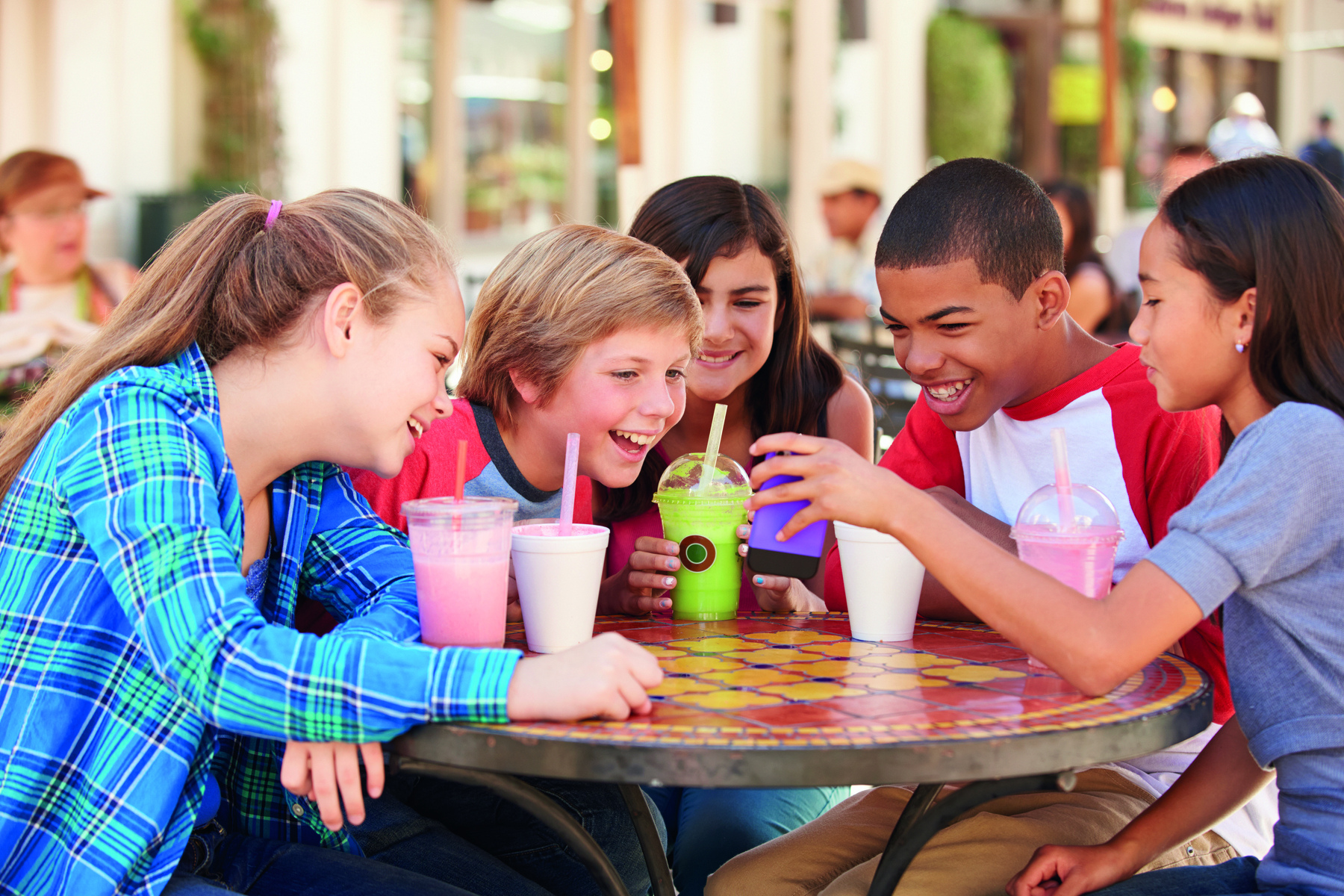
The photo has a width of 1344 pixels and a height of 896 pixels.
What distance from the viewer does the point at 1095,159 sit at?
1661 centimetres

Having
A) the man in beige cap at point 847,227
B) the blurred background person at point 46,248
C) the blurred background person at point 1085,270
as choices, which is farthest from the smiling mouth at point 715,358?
the man in beige cap at point 847,227

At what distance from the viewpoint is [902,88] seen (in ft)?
45.1

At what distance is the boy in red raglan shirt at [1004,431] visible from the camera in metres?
1.78

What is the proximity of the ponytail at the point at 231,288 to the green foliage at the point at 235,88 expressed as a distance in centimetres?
633

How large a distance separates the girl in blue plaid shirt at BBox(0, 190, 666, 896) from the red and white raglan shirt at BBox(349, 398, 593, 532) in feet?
0.83

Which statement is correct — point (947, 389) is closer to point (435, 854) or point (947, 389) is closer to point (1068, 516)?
point (1068, 516)

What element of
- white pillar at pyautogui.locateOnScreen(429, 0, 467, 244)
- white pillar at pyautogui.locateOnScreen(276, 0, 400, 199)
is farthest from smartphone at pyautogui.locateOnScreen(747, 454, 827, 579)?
white pillar at pyautogui.locateOnScreen(429, 0, 467, 244)

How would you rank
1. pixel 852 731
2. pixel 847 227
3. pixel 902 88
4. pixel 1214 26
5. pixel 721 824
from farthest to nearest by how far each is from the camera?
pixel 1214 26
pixel 902 88
pixel 847 227
pixel 721 824
pixel 852 731

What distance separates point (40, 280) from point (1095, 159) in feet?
48.2

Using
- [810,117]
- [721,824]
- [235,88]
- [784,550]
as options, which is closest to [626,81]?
[235,88]

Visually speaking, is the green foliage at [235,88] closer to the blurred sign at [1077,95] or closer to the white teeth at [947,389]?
the white teeth at [947,389]

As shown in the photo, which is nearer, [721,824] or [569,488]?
[569,488]

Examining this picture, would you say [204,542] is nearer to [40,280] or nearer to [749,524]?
[749,524]

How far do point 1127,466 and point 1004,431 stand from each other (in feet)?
0.78
